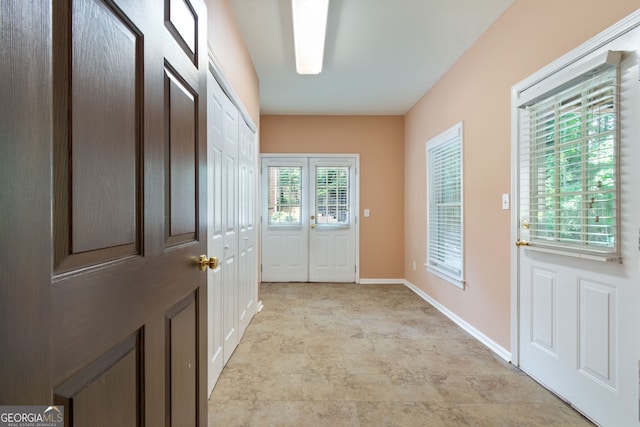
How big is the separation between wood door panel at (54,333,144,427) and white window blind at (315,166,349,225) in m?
4.05

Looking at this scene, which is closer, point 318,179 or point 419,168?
point 419,168

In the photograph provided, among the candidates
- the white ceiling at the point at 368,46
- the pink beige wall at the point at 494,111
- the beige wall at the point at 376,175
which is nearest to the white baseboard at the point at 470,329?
the pink beige wall at the point at 494,111

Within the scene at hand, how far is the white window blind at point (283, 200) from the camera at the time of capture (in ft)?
15.4

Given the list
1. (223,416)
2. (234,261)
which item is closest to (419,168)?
(234,261)

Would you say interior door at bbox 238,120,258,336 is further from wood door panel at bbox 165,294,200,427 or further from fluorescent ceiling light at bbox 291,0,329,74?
wood door panel at bbox 165,294,200,427

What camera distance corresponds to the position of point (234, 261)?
2.37 meters

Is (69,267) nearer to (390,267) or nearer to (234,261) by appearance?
(234,261)

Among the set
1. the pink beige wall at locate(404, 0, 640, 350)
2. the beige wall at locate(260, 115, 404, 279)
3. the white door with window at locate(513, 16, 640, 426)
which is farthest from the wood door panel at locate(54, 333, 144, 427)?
the beige wall at locate(260, 115, 404, 279)

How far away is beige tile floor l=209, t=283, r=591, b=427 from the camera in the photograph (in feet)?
5.38

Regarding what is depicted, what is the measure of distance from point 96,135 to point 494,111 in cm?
270

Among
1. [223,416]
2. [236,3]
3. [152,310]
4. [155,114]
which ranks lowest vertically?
[223,416]

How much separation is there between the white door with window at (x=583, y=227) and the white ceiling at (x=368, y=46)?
0.87m

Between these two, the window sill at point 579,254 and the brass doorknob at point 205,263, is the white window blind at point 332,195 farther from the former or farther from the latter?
the brass doorknob at point 205,263

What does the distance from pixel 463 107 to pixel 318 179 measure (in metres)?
2.34
